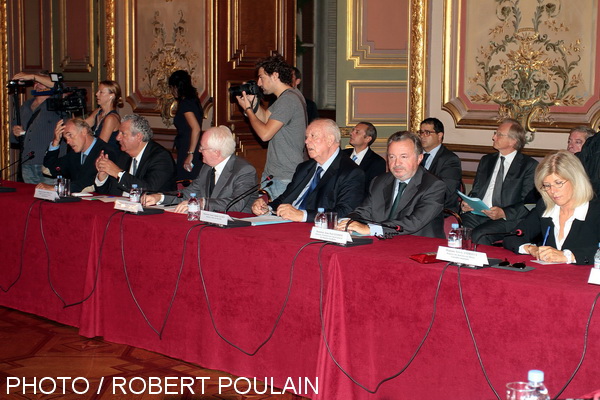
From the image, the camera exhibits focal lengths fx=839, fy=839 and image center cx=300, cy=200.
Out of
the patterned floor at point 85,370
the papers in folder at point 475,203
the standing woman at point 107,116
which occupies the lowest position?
the patterned floor at point 85,370

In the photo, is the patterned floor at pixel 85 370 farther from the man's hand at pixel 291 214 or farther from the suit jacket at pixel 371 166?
the suit jacket at pixel 371 166

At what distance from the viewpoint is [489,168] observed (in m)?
5.26

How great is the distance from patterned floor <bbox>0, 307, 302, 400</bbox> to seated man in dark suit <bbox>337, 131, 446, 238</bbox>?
0.87 m

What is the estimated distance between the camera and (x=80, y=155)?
5.55 m

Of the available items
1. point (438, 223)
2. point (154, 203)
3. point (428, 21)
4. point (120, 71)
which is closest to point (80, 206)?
point (154, 203)

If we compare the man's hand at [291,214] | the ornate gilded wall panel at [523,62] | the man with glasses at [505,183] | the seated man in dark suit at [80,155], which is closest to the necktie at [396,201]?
the man's hand at [291,214]

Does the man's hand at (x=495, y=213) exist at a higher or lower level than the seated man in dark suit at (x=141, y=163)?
lower

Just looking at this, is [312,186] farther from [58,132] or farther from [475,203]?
[58,132]

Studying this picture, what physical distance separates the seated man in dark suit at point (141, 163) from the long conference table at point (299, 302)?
0.40 metres

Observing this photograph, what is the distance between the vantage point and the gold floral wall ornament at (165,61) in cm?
752

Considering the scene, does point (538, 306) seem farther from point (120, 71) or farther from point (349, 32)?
point (120, 71)

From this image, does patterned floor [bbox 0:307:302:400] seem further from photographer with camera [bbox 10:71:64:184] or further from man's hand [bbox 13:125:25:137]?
man's hand [bbox 13:125:25:137]

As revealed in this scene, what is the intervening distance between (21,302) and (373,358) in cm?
246

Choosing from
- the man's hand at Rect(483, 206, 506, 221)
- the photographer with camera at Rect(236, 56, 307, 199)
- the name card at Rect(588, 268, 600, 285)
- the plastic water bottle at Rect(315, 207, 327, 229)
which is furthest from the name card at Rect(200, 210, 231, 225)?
the man's hand at Rect(483, 206, 506, 221)
